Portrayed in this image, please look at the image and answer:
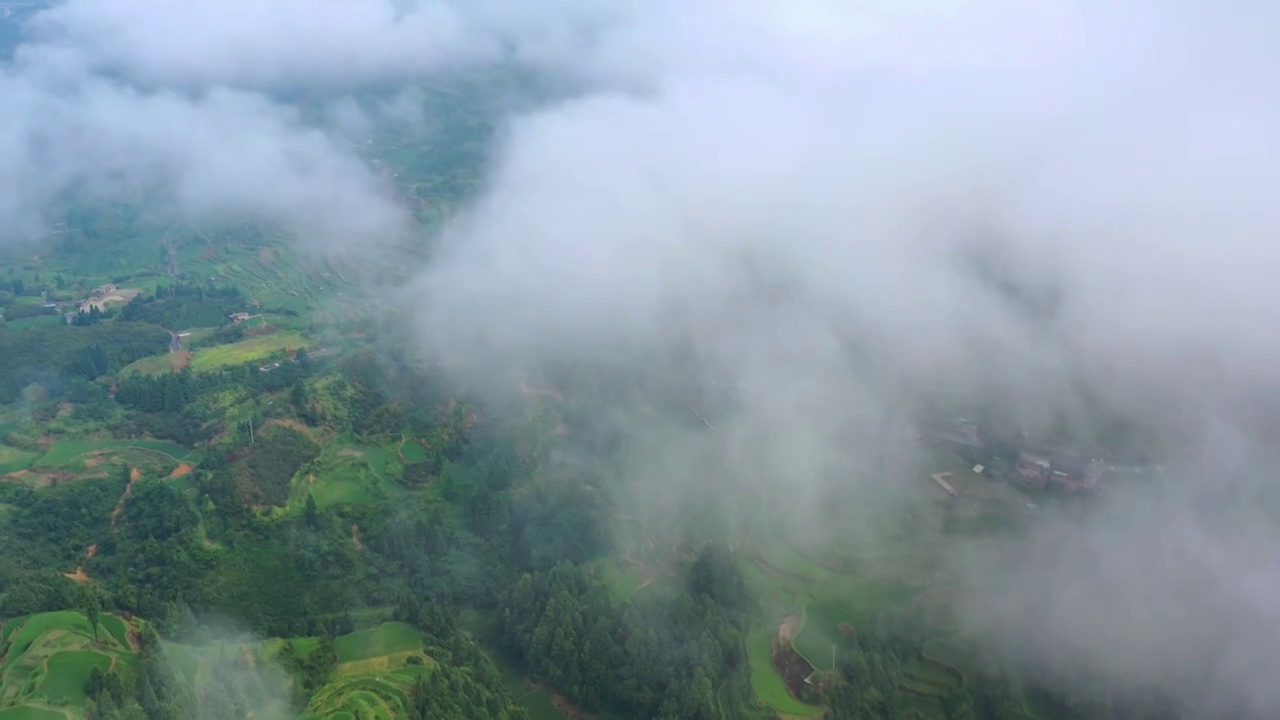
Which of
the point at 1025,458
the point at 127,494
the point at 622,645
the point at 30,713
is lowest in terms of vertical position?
the point at 127,494

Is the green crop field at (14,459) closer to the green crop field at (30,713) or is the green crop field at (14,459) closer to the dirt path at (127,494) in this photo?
the dirt path at (127,494)

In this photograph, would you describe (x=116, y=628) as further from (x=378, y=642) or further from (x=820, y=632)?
(x=820, y=632)

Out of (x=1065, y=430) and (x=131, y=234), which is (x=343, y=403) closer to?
(x=1065, y=430)

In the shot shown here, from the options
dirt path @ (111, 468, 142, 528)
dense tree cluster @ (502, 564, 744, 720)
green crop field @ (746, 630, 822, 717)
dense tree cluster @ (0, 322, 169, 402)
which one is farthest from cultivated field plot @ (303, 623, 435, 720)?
dense tree cluster @ (0, 322, 169, 402)

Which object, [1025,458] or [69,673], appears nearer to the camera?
[69,673]

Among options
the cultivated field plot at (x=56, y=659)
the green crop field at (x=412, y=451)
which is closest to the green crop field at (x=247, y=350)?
the green crop field at (x=412, y=451)

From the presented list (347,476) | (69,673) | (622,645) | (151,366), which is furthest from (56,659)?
(151,366)
